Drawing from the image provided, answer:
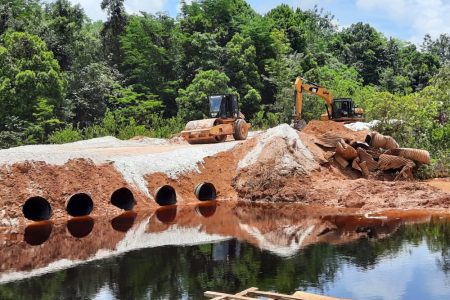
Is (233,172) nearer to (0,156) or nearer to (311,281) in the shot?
(0,156)

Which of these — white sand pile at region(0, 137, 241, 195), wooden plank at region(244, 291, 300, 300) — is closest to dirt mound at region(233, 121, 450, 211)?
white sand pile at region(0, 137, 241, 195)

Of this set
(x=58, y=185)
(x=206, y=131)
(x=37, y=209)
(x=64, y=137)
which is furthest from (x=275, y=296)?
(x=64, y=137)

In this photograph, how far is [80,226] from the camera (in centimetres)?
1788

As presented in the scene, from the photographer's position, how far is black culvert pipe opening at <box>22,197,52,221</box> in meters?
18.8

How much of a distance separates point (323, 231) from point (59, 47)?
98.5 ft

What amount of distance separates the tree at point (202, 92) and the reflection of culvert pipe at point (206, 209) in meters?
17.9

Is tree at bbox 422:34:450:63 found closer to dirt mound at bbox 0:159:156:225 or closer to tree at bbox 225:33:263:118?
tree at bbox 225:33:263:118

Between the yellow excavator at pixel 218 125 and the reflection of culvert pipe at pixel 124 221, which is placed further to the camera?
the yellow excavator at pixel 218 125

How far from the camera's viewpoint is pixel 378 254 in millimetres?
13094

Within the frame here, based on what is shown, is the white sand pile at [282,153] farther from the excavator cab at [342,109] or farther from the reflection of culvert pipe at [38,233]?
the reflection of culvert pipe at [38,233]

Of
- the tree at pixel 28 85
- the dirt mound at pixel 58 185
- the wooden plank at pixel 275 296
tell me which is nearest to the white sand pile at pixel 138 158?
the dirt mound at pixel 58 185

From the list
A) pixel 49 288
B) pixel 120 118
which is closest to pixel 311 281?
pixel 49 288

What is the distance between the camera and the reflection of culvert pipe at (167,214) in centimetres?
1865

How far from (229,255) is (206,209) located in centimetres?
714
